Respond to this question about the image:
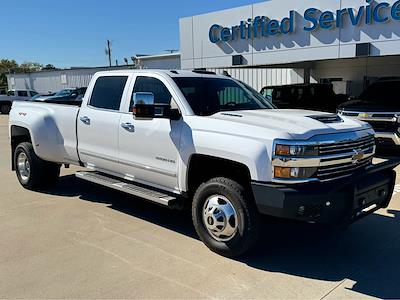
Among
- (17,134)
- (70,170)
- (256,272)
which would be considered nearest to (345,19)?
(70,170)

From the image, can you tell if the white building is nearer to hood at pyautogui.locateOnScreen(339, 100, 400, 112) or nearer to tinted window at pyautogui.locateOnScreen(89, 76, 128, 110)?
hood at pyautogui.locateOnScreen(339, 100, 400, 112)

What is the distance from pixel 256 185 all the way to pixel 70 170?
6.10m

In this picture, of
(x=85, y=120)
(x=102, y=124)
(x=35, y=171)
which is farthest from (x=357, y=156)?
(x=35, y=171)

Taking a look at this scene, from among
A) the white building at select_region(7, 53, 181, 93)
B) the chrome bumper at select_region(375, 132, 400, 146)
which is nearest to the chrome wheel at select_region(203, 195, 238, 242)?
the chrome bumper at select_region(375, 132, 400, 146)

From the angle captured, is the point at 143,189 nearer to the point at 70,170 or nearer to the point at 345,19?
the point at 70,170

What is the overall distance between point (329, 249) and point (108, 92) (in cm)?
354

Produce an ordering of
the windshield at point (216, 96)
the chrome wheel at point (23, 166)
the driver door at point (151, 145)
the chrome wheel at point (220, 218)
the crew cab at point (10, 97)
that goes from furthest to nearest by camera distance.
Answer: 1. the crew cab at point (10, 97)
2. the chrome wheel at point (23, 166)
3. the windshield at point (216, 96)
4. the driver door at point (151, 145)
5. the chrome wheel at point (220, 218)

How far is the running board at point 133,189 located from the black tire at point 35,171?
1321 millimetres

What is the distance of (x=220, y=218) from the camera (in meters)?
4.30

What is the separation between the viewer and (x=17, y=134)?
287 inches

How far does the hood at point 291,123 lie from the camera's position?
3.93m

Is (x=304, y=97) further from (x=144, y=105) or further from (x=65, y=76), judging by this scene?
(x=65, y=76)

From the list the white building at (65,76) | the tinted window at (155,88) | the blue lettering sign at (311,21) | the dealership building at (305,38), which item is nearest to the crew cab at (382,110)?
the dealership building at (305,38)

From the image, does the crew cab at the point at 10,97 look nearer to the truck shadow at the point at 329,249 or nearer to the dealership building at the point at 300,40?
the dealership building at the point at 300,40
